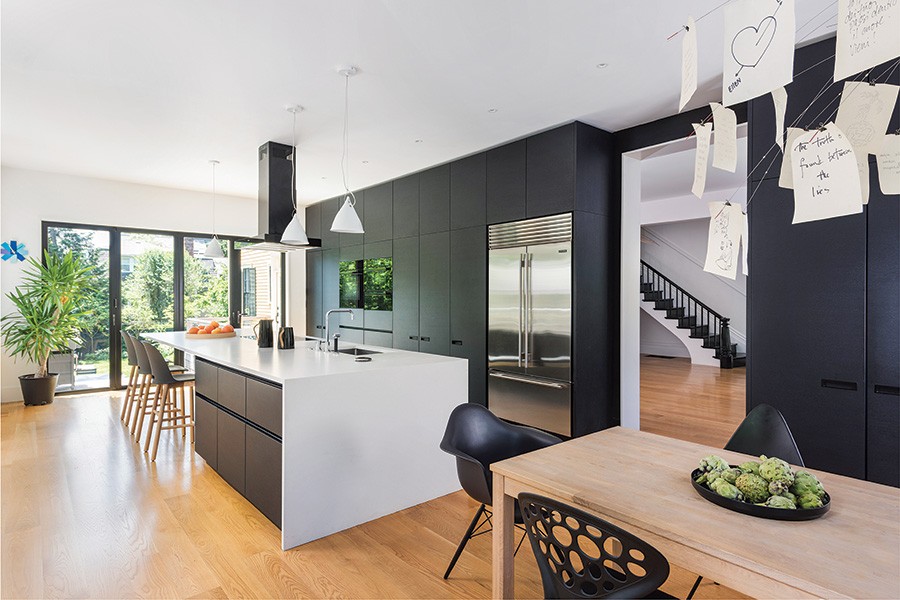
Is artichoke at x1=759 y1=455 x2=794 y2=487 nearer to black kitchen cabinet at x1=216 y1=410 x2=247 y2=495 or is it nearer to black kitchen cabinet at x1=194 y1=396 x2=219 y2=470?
black kitchen cabinet at x1=216 y1=410 x2=247 y2=495

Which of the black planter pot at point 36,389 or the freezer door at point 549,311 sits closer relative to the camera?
the freezer door at point 549,311

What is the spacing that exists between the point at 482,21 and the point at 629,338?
Result: 296cm

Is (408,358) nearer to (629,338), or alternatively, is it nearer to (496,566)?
(496,566)

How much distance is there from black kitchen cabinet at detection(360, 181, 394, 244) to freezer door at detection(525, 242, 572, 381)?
2.34 metres

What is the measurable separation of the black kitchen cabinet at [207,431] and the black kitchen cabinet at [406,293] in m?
2.56

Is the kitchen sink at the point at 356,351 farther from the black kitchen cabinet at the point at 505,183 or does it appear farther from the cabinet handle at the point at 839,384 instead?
the cabinet handle at the point at 839,384

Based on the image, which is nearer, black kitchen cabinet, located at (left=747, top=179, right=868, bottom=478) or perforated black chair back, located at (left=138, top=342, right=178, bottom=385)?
black kitchen cabinet, located at (left=747, top=179, right=868, bottom=478)

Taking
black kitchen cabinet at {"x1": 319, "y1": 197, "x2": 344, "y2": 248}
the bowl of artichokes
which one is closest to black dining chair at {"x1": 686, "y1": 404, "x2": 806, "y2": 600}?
the bowl of artichokes

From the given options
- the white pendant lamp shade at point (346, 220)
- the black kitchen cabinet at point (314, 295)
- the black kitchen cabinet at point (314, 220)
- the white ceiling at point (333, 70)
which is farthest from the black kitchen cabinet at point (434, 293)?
the black kitchen cabinet at point (314, 220)

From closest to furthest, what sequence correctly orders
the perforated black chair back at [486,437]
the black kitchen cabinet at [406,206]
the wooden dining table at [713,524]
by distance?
1. the wooden dining table at [713,524]
2. the perforated black chair back at [486,437]
3. the black kitchen cabinet at [406,206]

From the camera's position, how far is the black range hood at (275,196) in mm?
4445

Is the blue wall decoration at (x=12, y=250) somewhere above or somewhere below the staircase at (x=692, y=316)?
above

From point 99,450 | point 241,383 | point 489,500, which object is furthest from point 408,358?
point 99,450

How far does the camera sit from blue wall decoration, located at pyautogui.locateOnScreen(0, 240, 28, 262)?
5.57m
